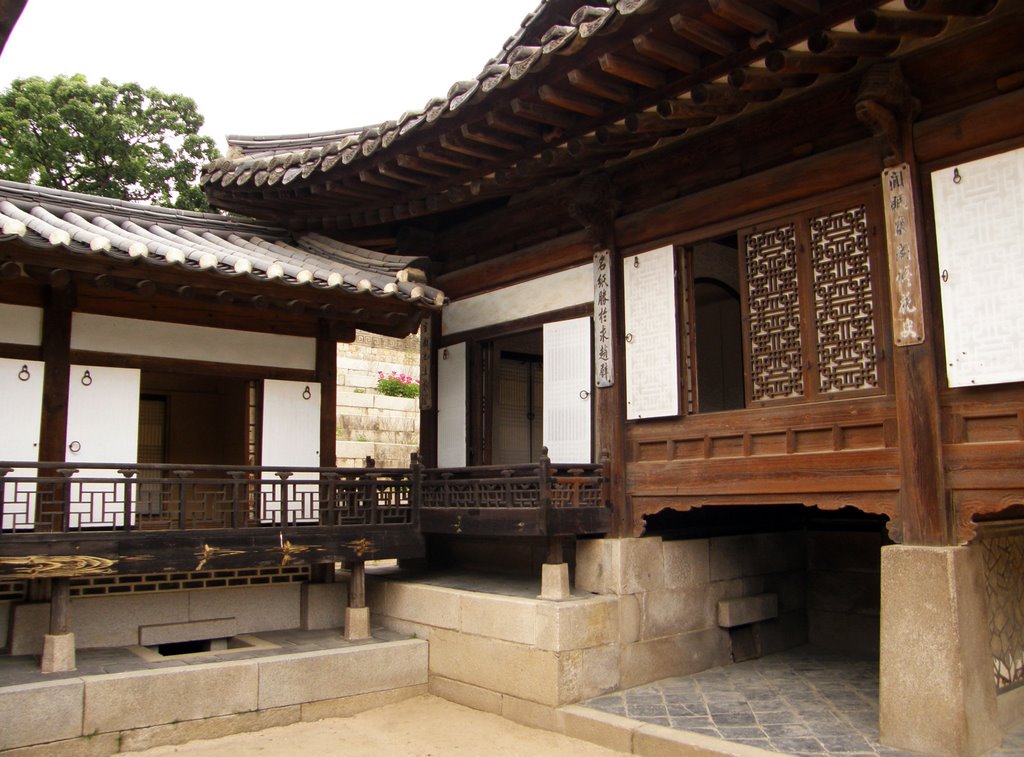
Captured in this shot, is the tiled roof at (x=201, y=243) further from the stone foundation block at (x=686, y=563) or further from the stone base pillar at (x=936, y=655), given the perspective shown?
the stone base pillar at (x=936, y=655)

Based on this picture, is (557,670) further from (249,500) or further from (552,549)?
(249,500)

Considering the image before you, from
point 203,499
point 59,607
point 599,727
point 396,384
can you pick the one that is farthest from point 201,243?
point 396,384

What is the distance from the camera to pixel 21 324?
7266mm

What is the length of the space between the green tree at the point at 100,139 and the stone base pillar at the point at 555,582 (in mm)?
16080

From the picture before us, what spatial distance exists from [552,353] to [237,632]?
4177 mm

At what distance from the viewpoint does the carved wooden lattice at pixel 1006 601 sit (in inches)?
239

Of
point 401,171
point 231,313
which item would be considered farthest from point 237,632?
point 401,171

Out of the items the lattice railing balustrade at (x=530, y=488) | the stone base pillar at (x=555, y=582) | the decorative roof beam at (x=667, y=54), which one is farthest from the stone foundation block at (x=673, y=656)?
the decorative roof beam at (x=667, y=54)

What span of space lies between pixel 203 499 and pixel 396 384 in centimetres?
1216

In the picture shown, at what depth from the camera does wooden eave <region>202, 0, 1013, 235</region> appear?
5254 millimetres

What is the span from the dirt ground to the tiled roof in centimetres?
385

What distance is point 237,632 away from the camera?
8.08 m

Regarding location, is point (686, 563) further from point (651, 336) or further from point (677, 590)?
point (651, 336)

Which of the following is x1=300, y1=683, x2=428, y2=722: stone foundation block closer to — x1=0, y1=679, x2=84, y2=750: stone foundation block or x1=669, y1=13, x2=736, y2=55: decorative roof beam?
x1=0, y1=679, x2=84, y2=750: stone foundation block
